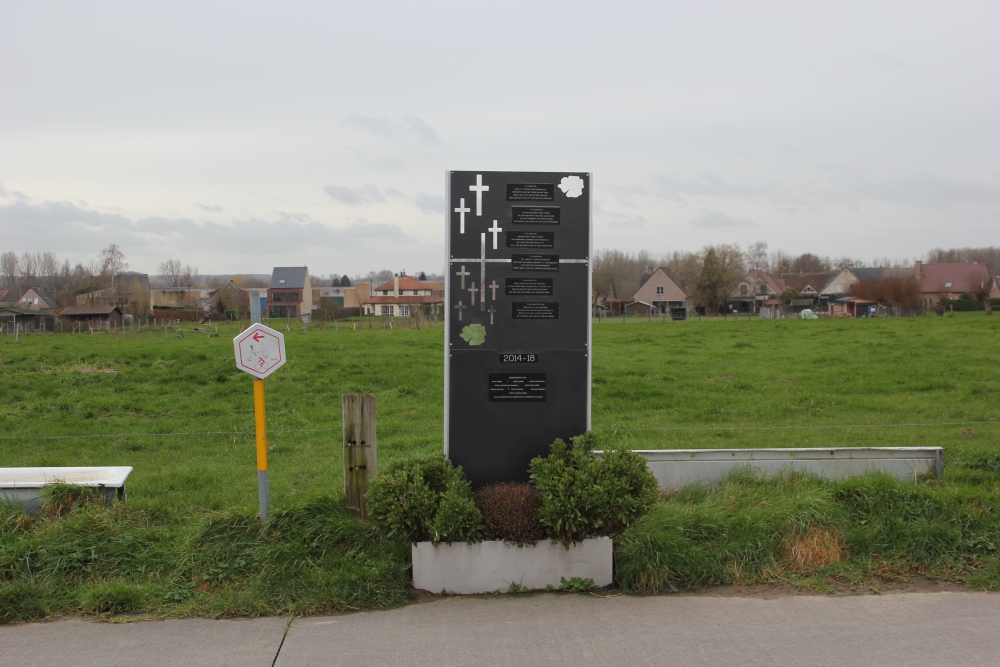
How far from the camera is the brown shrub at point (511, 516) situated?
5734 millimetres

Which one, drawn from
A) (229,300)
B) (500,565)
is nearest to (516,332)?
(500,565)

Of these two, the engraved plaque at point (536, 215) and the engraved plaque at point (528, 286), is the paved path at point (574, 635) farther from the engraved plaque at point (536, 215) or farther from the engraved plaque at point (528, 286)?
the engraved plaque at point (536, 215)

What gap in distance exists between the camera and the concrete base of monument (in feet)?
18.9

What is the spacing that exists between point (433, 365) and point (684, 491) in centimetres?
1114

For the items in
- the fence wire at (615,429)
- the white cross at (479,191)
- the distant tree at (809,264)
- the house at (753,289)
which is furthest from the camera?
the distant tree at (809,264)

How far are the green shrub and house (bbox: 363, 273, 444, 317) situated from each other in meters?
83.7

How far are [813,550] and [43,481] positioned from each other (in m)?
6.21

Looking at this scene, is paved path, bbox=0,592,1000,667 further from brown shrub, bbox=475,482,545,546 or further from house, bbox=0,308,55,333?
house, bbox=0,308,55,333

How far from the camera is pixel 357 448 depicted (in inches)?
263

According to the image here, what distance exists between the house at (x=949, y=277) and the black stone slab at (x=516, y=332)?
3351 inches

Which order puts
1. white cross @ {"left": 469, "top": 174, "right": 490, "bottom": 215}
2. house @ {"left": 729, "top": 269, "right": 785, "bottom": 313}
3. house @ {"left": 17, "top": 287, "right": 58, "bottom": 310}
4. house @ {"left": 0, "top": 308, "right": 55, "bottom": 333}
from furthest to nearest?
house @ {"left": 729, "top": 269, "right": 785, "bottom": 313}, house @ {"left": 17, "top": 287, "right": 58, "bottom": 310}, house @ {"left": 0, "top": 308, "right": 55, "bottom": 333}, white cross @ {"left": 469, "top": 174, "right": 490, "bottom": 215}

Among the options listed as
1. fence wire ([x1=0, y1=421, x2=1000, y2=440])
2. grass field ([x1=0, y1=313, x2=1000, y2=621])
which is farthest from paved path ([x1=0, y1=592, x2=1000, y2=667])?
fence wire ([x1=0, y1=421, x2=1000, y2=440])

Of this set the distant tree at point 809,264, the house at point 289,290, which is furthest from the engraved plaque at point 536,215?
the distant tree at point 809,264

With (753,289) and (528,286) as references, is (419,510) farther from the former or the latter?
(753,289)
